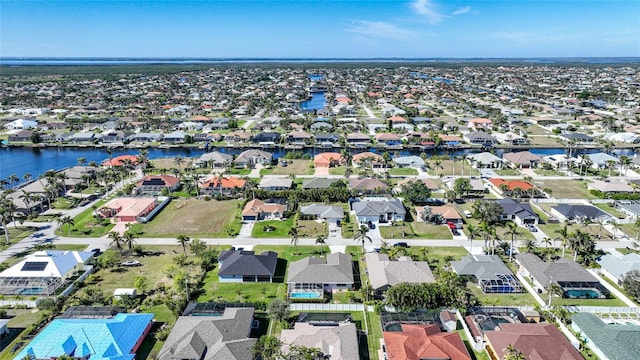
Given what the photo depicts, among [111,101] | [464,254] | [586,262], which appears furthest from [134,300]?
[111,101]

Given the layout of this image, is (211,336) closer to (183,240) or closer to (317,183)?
(183,240)

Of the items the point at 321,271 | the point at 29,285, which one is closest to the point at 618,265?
the point at 321,271

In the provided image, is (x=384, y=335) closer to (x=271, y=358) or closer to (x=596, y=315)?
(x=271, y=358)

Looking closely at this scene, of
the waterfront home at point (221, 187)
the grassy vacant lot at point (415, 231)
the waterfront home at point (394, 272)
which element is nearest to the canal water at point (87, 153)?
the waterfront home at point (221, 187)

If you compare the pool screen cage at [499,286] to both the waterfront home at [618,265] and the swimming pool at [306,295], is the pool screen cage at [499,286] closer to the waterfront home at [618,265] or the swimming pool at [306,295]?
the waterfront home at [618,265]

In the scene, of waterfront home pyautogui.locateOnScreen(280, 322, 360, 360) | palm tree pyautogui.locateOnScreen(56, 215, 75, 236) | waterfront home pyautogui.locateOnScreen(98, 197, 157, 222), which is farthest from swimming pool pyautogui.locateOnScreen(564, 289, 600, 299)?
palm tree pyautogui.locateOnScreen(56, 215, 75, 236)

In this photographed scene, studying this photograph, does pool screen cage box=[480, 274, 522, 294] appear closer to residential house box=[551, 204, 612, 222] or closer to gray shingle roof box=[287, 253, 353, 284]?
gray shingle roof box=[287, 253, 353, 284]
